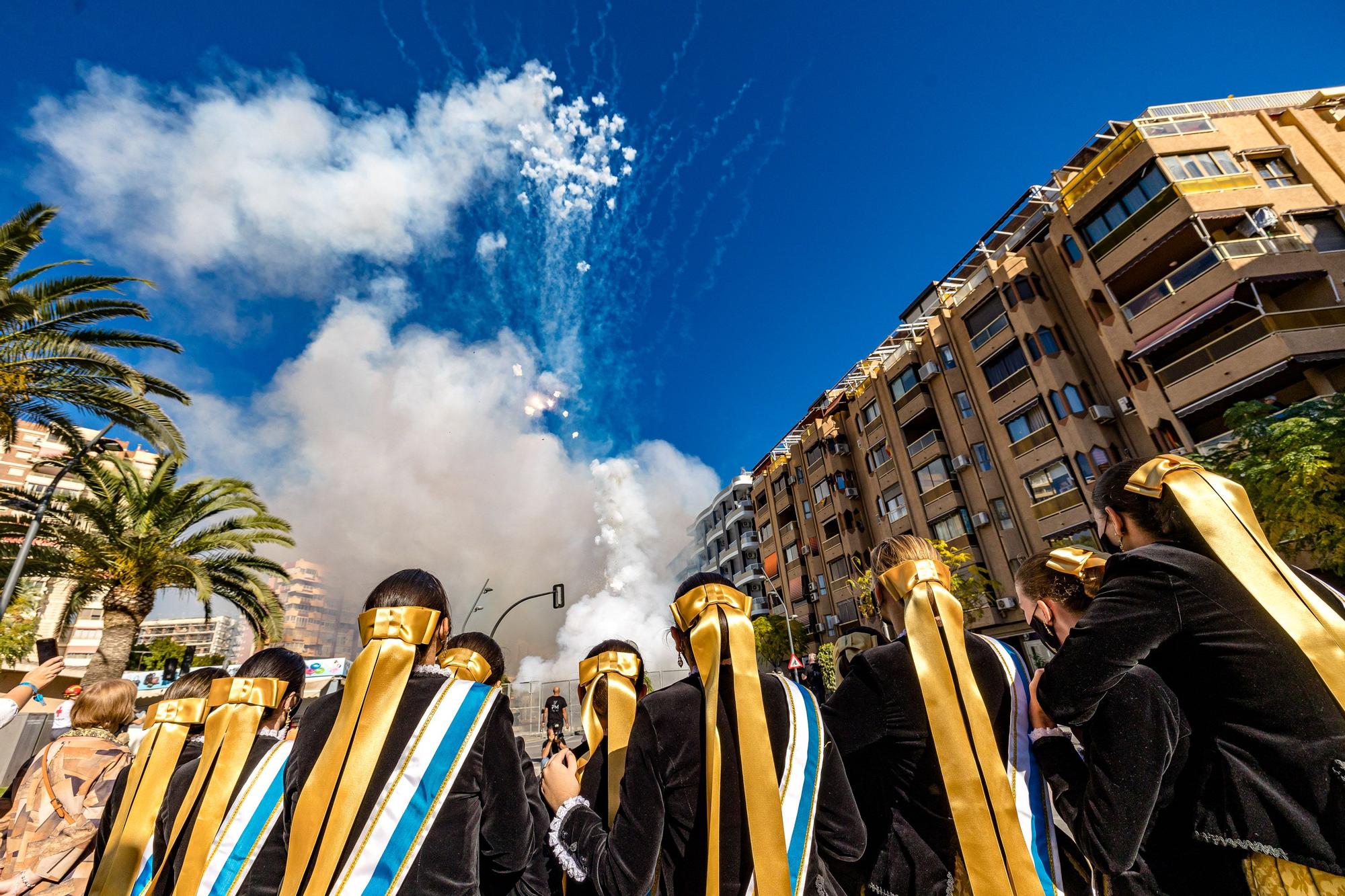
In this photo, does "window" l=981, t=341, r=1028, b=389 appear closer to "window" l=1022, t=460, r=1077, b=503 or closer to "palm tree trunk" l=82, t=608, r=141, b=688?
"window" l=1022, t=460, r=1077, b=503

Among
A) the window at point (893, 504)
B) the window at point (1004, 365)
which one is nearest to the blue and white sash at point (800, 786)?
the window at point (1004, 365)

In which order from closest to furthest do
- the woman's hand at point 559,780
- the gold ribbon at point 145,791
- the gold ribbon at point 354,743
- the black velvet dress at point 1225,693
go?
the black velvet dress at point 1225,693
the gold ribbon at point 354,743
the woman's hand at point 559,780
the gold ribbon at point 145,791

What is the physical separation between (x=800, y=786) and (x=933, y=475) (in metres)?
32.4

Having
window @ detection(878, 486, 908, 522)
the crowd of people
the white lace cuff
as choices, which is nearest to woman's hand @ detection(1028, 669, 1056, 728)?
the crowd of people

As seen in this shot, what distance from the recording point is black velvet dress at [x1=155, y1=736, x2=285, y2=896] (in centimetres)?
240

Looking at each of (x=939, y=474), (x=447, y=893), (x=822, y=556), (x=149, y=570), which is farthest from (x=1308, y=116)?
(x=149, y=570)

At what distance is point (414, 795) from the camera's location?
2.04m

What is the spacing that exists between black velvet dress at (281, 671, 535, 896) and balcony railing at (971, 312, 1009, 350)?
30.5 metres

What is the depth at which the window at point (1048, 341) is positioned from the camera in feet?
82.5

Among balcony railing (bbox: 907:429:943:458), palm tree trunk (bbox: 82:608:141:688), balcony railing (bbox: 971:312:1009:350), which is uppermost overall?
balcony railing (bbox: 971:312:1009:350)

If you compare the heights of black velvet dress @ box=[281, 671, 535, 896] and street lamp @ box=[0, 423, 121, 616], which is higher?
street lamp @ box=[0, 423, 121, 616]

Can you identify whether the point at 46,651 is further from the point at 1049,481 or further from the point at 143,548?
the point at 1049,481

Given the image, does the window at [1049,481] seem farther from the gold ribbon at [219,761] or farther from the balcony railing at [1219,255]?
the gold ribbon at [219,761]

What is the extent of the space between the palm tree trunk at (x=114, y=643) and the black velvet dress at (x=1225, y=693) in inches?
817
